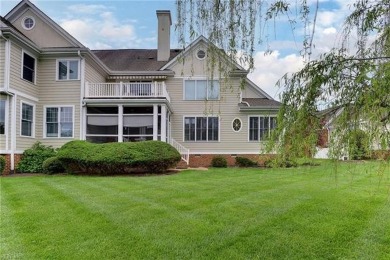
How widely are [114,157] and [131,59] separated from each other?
35.8ft

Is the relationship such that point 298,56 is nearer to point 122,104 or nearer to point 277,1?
point 277,1

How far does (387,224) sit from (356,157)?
3274 millimetres

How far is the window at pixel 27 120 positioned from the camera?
54.2 feet

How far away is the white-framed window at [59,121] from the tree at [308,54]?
15513 millimetres

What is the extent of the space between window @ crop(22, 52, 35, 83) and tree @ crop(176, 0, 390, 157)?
14.9 meters

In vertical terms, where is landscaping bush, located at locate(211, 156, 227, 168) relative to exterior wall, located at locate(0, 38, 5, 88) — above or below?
below

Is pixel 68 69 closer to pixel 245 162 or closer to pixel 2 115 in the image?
pixel 2 115

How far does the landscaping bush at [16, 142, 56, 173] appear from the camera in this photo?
15750 mm

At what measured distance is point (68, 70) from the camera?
18.1 metres

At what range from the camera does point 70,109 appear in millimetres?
18281

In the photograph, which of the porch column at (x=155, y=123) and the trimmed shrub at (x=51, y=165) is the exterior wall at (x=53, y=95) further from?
the porch column at (x=155, y=123)

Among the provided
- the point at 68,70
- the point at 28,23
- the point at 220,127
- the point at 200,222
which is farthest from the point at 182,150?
the point at 200,222

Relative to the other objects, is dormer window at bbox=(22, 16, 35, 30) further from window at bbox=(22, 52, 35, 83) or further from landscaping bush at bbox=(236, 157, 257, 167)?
landscaping bush at bbox=(236, 157, 257, 167)

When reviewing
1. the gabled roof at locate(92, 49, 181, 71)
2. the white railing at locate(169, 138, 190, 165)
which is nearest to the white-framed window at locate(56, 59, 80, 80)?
the gabled roof at locate(92, 49, 181, 71)
